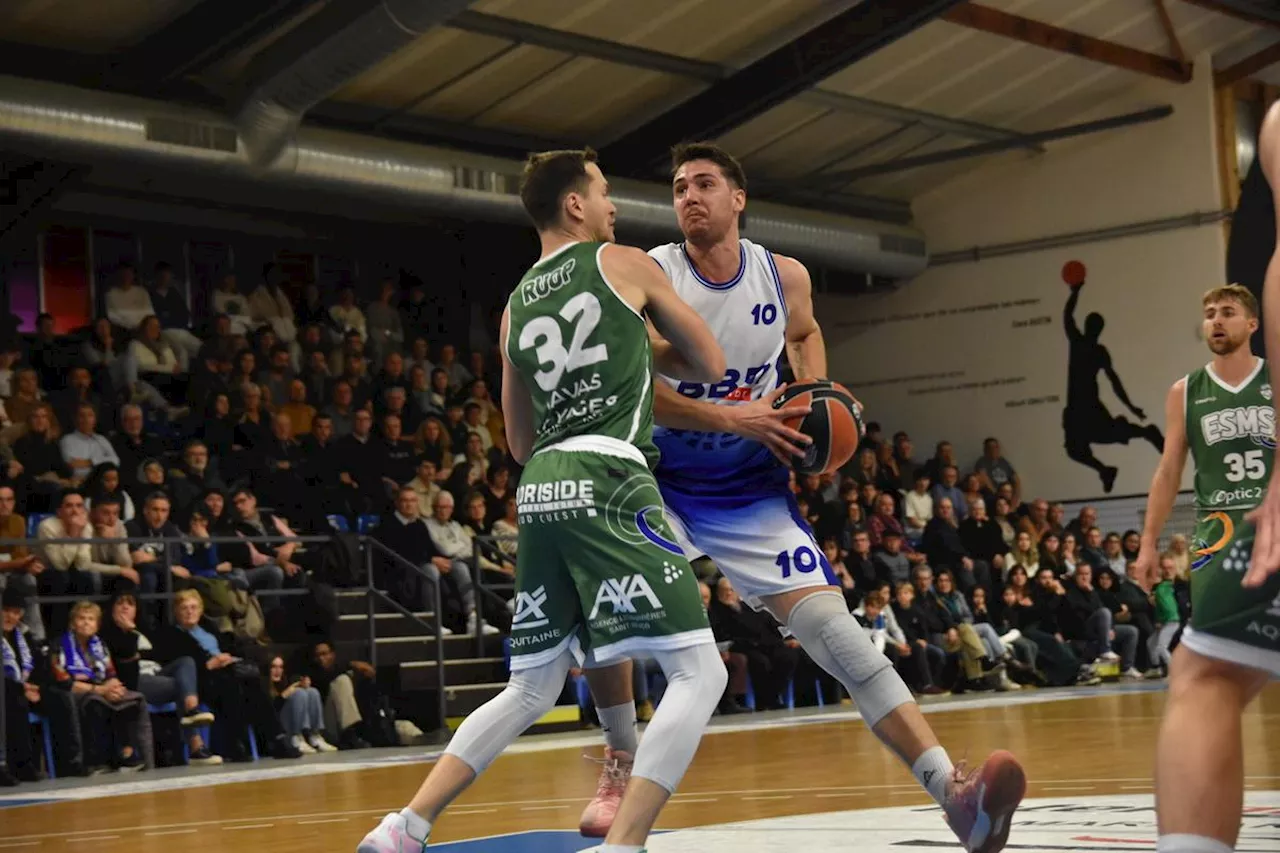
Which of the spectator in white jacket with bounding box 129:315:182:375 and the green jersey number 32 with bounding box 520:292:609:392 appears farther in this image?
the spectator in white jacket with bounding box 129:315:182:375

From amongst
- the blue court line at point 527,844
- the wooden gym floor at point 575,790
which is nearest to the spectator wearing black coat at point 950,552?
the wooden gym floor at point 575,790

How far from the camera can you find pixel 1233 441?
6363 millimetres

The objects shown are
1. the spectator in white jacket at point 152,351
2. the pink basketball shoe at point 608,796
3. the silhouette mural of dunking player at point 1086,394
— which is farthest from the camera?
the silhouette mural of dunking player at point 1086,394

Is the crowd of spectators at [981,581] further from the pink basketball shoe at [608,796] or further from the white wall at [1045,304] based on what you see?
the pink basketball shoe at [608,796]

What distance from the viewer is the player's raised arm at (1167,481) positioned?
6.23m

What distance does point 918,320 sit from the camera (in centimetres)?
2292

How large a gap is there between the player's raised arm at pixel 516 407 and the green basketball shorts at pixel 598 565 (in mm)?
236

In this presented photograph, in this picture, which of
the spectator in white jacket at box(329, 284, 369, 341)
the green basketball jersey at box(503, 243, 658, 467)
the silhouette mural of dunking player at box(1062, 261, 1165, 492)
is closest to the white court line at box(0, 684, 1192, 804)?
the green basketball jersey at box(503, 243, 658, 467)

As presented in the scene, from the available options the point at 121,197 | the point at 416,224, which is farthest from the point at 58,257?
the point at 416,224

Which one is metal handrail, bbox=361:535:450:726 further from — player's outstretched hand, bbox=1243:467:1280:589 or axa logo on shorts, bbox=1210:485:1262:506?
player's outstretched hand, bbox=1243:467:1280:589

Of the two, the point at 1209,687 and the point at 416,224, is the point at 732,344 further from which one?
the point at 416,224

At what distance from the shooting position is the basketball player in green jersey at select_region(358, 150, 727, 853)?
3.71 meters

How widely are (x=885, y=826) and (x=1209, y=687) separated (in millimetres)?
2535

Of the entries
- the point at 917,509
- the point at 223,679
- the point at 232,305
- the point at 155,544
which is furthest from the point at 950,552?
the point at 223,679
